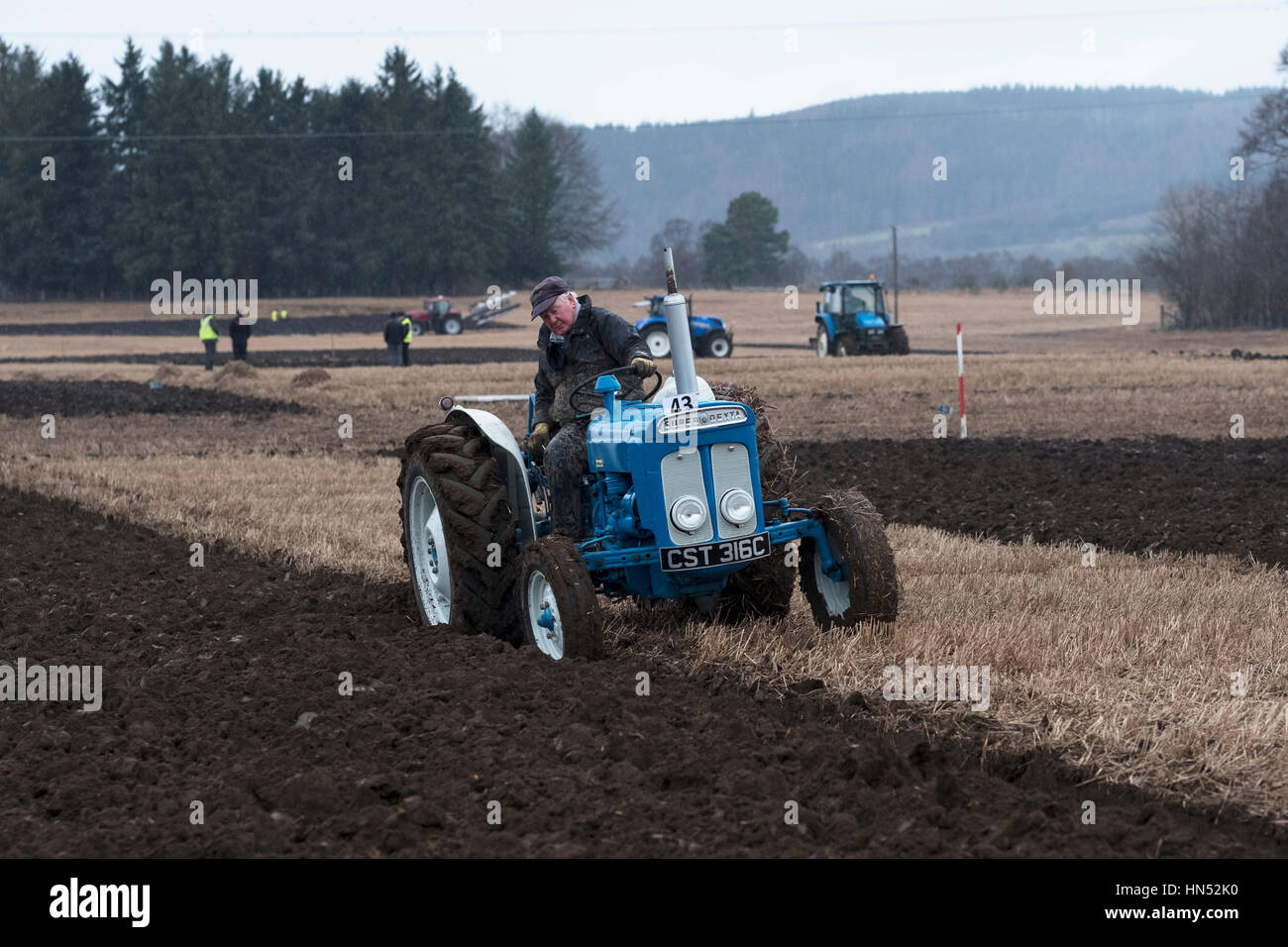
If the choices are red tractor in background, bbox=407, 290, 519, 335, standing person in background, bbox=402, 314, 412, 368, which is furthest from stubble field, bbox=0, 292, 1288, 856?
red tractor in background, bbox=407, 290, 519, 335

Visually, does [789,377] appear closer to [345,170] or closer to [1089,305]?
[345,170]

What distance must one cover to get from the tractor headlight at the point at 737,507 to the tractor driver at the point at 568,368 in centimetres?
74

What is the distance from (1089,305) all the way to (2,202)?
52394 mm

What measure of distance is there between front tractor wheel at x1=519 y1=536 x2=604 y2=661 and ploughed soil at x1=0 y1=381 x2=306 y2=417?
15.9 meters

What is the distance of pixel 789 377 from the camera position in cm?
2566

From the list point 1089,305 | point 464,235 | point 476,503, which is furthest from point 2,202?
point 476,503

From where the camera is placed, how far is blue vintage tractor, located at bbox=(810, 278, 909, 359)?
34.4m

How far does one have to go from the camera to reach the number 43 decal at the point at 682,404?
255 inches

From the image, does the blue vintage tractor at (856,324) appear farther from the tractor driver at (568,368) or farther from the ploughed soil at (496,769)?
the ploughed soil at (496,769)

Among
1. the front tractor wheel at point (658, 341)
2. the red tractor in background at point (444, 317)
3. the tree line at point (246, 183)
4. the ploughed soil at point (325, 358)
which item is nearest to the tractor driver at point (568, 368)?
the front tractor wheel at point (658, 341)

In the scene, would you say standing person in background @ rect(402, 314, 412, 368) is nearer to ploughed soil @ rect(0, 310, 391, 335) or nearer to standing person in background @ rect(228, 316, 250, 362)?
standing person in background @ rect(228, 316, 250, 362)

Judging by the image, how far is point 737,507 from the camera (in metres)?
6.52

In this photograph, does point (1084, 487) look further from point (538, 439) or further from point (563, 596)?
point (563, 596)

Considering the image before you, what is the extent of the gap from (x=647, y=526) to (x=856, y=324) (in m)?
28.7
